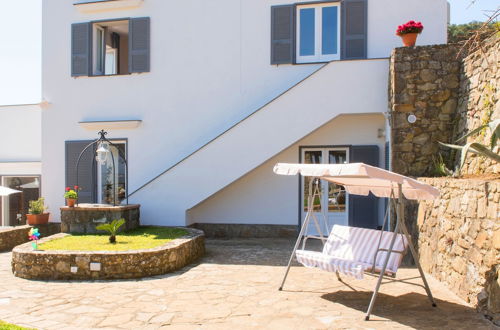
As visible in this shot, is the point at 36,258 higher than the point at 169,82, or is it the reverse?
the point at 169,82

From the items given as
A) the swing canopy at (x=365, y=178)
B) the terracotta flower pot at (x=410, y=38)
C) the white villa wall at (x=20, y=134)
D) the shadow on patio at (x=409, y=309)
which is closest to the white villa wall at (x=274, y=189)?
the terracotta flower pot at (x=410, y=38)

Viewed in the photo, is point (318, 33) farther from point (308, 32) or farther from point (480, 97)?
point (480, 97)

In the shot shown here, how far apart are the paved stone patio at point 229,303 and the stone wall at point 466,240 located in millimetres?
221

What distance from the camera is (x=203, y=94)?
37.2 feet

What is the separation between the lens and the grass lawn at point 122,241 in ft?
25.5

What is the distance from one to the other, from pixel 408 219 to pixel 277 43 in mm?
5340

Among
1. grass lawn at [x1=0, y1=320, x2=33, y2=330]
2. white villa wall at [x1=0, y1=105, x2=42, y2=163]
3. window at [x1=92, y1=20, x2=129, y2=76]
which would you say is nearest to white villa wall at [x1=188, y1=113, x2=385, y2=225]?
window at [x1=92, y1=20, x2=129, y2=76]

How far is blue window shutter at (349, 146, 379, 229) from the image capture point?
10305 millimetres

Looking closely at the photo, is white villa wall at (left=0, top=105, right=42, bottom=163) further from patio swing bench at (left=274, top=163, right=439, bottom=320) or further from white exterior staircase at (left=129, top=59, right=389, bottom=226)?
patio swing bench at (left=274, top=163, right=439, bottom=320)

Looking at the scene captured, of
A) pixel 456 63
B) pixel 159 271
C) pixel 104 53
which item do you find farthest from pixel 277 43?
pixel 159 271

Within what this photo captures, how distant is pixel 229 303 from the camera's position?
18.8 feet

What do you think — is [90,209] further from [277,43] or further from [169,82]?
[277,43]

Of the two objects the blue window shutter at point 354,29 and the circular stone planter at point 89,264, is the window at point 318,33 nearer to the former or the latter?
the blue window shutter at point 354,29

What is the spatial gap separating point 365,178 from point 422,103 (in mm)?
3296
